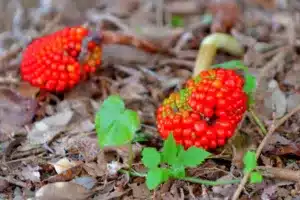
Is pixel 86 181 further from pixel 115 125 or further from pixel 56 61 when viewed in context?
pixel 56 61

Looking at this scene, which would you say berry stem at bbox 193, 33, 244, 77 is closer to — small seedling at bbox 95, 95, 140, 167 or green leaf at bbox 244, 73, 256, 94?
green leaf at bbox 244, 73, 256, 94

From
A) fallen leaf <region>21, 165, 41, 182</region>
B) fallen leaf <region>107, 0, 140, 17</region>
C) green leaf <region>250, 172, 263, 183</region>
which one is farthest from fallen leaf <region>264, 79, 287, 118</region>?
fallen leaf <region>107, 0, 140, 17</region>

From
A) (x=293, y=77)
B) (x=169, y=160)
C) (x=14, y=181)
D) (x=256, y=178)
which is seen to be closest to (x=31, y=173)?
(x=14, y=181)

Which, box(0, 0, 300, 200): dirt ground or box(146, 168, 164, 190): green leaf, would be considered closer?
box(146, 168, 164, 190): green leaf

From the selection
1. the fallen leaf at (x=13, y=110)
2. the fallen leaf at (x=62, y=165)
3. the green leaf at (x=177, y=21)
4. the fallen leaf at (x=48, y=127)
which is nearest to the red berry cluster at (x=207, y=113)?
the fallen leaf at (x=62, y=165)

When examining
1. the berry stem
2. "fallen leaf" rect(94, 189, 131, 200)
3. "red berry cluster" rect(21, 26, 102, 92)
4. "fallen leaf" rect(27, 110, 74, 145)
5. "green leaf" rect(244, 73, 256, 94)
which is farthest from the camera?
the berry stem

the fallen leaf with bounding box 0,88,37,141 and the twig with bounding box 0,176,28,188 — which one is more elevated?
the fallen leaf with bounding box 0,88,37,141

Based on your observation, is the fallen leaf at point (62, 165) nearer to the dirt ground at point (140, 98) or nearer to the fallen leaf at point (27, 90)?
A: the dirt ground at point (140, 98)
